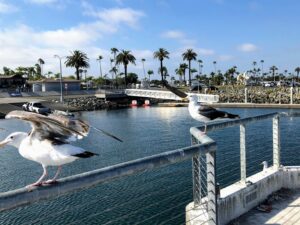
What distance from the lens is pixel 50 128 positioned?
10.9ft

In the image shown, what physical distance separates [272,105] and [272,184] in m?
53.3

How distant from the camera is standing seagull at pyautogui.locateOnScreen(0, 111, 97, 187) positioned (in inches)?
126

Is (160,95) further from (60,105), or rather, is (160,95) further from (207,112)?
(207,112)

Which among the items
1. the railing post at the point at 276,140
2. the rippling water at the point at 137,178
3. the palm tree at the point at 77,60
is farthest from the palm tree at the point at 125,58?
the railing post at the point at 276,140

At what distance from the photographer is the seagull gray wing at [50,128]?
3.24 m

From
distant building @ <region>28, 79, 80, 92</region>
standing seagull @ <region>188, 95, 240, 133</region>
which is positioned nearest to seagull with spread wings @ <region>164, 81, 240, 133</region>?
standing seagull @ <region>188, 95, 240, 133</region>

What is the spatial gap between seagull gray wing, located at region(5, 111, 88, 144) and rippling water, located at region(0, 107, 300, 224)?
1.00 m

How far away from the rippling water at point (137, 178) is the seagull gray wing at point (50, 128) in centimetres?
100

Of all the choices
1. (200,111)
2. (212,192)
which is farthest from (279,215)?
(212,192)

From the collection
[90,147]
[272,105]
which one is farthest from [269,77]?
[90,147]

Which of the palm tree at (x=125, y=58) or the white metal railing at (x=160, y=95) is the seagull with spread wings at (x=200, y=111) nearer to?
the white metal railing at (x=160, y=95)

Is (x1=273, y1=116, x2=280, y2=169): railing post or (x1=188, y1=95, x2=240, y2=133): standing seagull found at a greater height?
(x1=188, y1=95, x2=240, y2=133): standing seagull

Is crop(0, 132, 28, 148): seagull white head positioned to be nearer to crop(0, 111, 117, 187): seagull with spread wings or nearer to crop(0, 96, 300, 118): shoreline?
crop(0, 111, 117, 187): seagull with spread wings

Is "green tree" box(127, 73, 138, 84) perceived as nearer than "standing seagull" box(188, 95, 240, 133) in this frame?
No
